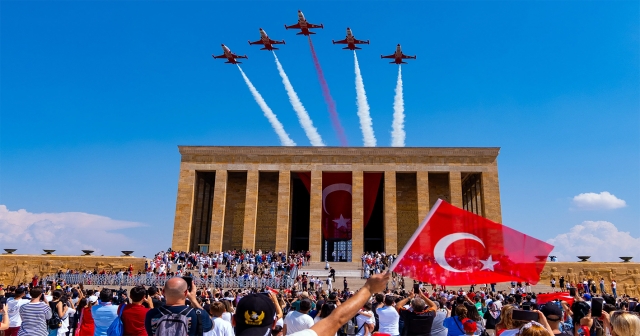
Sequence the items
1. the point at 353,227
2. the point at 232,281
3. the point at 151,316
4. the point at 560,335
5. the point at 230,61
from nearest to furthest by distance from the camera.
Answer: the point at 151,316
the point at 560,335
the point at 232,281
the point at 353,227
the point at 230,61

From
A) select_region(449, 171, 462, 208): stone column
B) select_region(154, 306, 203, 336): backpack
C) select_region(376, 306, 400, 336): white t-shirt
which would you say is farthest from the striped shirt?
select_region(449, 171, 462, 208): stone column

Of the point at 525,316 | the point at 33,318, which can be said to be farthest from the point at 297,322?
the point at 33,318

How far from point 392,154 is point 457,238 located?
102ft

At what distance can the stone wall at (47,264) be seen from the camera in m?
30.3

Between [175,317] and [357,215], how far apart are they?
105ft

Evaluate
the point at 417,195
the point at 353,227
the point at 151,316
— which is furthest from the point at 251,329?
the point at 417,195

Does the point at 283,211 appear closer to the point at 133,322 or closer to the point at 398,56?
the point at 398,56

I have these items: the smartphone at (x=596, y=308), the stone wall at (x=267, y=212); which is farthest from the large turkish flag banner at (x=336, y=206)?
the smartphone at (x=596, y=308)

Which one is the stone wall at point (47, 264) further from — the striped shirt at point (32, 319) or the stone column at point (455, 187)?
the striped shirt at point (32, 319)

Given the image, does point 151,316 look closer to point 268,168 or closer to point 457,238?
point 457,238

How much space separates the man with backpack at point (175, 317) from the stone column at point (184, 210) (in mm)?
32321

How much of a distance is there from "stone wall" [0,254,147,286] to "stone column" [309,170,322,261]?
474 inches

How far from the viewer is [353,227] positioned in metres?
34.9

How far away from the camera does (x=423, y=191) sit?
35938mm
